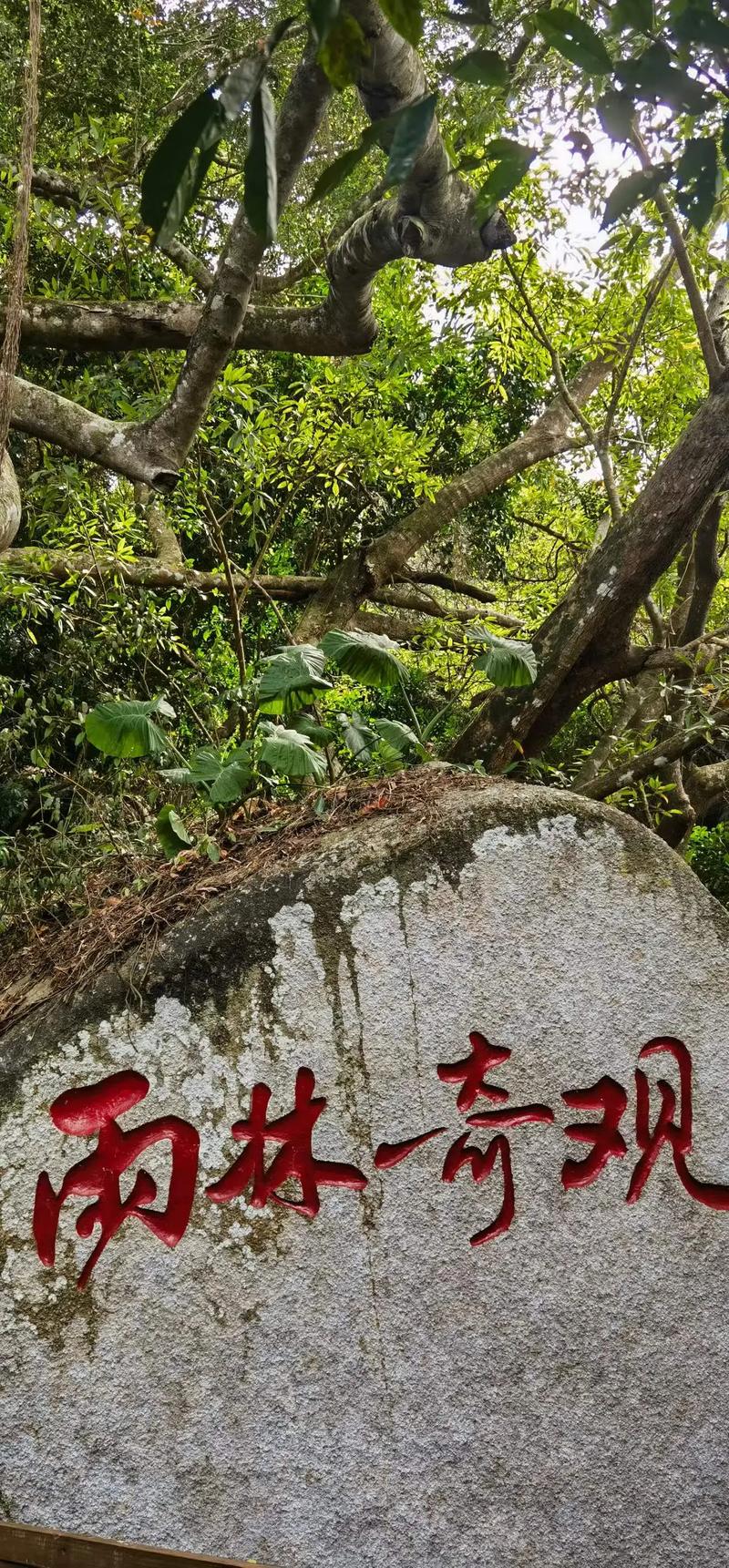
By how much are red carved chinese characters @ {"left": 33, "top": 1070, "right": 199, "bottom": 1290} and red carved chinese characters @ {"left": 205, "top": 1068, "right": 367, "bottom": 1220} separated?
9 centimetres

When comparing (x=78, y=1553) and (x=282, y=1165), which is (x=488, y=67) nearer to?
(x=282, y=1165)

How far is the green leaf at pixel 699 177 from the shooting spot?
4.95ft

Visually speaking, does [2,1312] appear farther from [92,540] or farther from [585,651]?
[92,540]

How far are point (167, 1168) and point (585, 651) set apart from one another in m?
2.16

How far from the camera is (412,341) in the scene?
534cm

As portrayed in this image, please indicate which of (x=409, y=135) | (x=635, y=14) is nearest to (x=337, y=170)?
(x=409, y=135)

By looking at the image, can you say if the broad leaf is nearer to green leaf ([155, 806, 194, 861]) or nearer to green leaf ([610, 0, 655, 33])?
green leaf ([155, 806, 194, 861])

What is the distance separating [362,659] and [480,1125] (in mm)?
1333

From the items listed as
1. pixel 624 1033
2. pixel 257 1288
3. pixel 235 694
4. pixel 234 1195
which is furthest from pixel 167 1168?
pixel 235 694

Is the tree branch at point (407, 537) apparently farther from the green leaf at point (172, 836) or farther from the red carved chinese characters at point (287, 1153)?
the red carved chinese characters at point (287, 1153)

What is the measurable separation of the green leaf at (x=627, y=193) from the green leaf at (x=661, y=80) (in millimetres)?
89

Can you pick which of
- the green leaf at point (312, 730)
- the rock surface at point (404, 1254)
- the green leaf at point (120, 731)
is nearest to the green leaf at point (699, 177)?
the rock surface at point (404, 1254)

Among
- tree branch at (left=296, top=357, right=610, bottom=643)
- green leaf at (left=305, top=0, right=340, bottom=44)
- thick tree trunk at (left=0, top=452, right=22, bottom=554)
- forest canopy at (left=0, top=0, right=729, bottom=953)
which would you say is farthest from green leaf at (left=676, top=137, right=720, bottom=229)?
tree branch at (left=296, top=357, right=610, bottom=643)

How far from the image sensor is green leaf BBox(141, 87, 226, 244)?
107 centimetres
